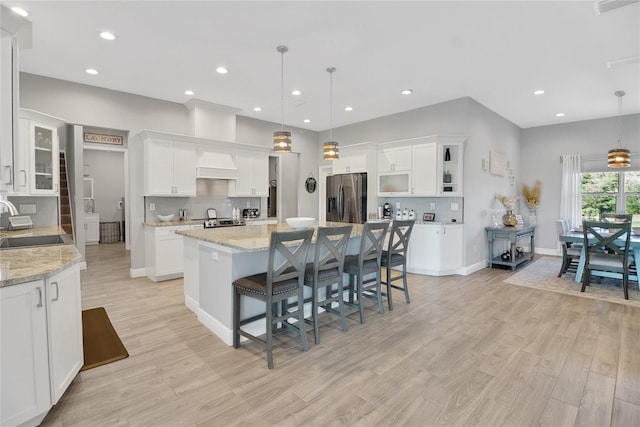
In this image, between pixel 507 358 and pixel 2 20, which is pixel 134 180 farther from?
pixel 507 358

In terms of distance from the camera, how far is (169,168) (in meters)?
5.13

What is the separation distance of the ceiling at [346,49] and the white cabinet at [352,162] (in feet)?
3.67

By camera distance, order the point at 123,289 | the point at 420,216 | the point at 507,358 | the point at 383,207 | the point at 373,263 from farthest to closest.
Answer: the point at 383,207, the point at 420,216, the point at 123,289, the point at 373,263, the point at 507,358

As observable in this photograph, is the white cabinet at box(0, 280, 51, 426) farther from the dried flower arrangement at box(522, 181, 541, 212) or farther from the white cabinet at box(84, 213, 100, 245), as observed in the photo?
the dried flower arrangement at box(522, 181, 541, 212)

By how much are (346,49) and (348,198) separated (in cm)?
331

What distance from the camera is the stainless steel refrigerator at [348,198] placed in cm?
629

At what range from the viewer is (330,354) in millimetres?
2641

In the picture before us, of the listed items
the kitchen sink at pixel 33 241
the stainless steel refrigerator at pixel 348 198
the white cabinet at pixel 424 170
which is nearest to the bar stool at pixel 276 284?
the kitchen sink at pixel 33 241

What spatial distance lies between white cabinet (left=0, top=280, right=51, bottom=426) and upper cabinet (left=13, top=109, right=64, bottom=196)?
2971 millimetres

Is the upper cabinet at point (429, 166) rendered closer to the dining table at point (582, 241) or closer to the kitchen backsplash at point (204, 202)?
the dining table at point (582, 241)

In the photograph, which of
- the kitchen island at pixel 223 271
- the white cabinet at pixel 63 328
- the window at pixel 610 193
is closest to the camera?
the white cabinet at pixel 63 328

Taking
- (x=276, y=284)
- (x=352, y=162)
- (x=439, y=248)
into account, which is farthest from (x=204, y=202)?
(x=439, y=248)

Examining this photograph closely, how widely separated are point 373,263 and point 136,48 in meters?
3.65

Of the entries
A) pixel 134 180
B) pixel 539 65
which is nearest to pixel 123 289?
pixel 134 180
